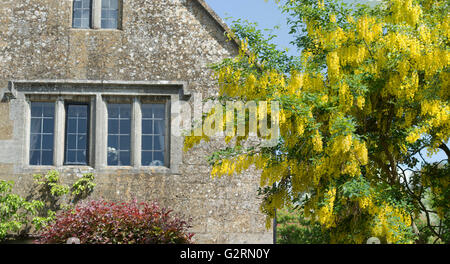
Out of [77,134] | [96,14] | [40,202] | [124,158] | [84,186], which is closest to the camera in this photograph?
[40,202]

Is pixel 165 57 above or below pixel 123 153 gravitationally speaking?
above

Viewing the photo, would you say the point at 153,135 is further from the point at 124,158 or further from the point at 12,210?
the point at 12,210

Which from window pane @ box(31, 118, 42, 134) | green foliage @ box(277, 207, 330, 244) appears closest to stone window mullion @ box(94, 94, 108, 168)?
window pane @ box(31, 118, 42, 134)

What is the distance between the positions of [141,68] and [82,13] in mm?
1870

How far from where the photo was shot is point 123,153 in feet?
39.6

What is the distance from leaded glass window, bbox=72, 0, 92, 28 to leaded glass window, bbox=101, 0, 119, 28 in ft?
0.97

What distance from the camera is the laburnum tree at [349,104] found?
8555 millimetres

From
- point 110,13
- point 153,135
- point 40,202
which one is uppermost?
point 110,13

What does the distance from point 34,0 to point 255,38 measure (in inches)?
215

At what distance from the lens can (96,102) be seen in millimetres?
12062

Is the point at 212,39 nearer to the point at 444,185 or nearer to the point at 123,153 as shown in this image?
the point at 123,153

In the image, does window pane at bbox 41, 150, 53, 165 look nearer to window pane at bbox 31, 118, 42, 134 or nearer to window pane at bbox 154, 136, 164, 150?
window pane at bbox 31, 118, 42, 134

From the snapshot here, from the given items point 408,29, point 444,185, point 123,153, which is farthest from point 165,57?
point 444,185

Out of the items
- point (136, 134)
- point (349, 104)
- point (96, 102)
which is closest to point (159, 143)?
point (136, 134)
